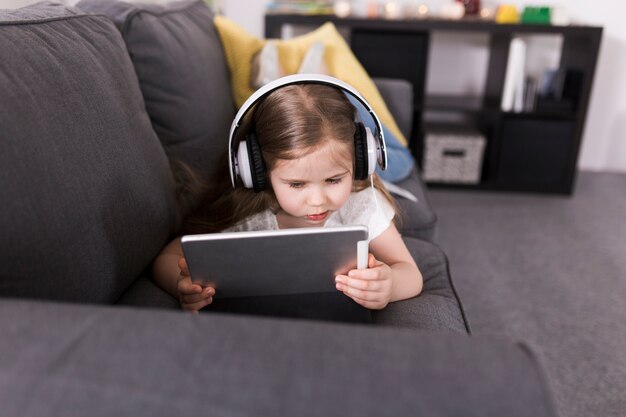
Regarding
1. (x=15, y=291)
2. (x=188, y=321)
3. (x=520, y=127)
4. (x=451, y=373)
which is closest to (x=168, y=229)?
(x=15, y=291)

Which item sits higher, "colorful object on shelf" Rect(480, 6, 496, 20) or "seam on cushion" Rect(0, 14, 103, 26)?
"seam on cushion" Rect(0, 14, 103, 26)

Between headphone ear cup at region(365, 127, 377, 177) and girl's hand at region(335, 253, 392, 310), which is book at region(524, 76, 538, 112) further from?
girl's hand at region(335, 253, 392, 310)

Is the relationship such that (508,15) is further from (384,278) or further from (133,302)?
(133,302)

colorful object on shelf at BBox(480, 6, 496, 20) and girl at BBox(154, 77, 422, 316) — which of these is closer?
girl at BBox(154, 77, 422, 316)

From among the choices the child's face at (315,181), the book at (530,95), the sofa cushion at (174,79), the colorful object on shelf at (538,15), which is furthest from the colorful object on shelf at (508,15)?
the child's face at (315,181)

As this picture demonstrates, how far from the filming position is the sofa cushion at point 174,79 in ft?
4.14

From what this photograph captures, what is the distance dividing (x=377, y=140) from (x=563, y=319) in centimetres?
113

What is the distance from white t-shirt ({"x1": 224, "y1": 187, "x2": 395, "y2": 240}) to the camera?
1.06 metres

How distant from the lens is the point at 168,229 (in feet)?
3.47

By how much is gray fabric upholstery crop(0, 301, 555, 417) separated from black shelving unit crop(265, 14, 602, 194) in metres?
2.27

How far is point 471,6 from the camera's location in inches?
107

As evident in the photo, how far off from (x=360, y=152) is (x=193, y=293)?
1.18ft

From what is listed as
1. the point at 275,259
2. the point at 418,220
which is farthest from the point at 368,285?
the point at 418,220

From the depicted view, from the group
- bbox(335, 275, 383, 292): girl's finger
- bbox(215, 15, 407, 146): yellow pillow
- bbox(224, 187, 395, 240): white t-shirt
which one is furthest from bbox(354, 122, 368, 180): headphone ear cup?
bbox(215, 15, 407, 146): yellow pillow
